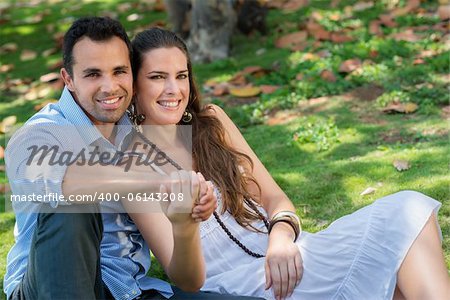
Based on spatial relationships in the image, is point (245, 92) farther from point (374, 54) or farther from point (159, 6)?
point (159, 6)

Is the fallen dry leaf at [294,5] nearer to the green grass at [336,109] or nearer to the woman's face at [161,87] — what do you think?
the green grass at [336,109]

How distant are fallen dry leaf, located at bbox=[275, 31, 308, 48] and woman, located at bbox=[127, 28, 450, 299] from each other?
12.1ft

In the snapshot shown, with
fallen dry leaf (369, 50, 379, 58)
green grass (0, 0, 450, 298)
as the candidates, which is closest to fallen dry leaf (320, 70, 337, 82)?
green grass (0, 0, 450, 298)

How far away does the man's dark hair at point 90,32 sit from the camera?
9.65 feet

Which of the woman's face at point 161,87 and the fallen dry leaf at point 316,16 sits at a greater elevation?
the woman's face at point 161,87

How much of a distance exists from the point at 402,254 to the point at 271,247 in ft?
1.62

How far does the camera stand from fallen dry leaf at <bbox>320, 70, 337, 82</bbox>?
19.5 ft

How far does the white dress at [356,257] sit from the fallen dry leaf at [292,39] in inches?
165

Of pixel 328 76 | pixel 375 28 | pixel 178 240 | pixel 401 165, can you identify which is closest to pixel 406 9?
pixel 375 28

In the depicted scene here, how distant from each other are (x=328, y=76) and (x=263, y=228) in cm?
296

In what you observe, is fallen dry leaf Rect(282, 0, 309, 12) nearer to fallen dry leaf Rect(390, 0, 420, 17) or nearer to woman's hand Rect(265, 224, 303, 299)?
fallen dry leaf Rect(390, 0, 420, 17)

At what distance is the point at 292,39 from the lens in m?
7.09

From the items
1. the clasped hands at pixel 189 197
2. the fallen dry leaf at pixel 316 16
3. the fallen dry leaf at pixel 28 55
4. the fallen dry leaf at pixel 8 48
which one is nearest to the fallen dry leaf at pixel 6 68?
the fallen dry leaf at pixel 28 55

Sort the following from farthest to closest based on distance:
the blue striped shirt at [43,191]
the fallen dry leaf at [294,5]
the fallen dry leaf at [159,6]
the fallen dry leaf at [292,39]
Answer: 1. the fallen dry leaf at [159,6]
2. the fallen dry leaf at [294,5]
3. the fallen dry leaf at [292,39]
4. the blue striped shirt at [43,191]
